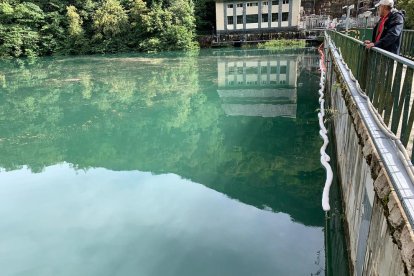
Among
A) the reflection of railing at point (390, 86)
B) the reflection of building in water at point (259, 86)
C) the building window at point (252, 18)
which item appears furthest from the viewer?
the building window at point (252, 18)

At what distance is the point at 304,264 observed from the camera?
5.58 m

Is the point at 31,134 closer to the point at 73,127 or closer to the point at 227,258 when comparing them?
the point at 73,127

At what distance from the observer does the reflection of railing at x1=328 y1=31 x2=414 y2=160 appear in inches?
130

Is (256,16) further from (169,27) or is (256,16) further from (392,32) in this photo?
(392,32)

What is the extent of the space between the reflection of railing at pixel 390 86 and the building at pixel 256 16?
4104 centimetres

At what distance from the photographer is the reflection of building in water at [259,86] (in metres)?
15.0

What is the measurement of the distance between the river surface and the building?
2856 cm

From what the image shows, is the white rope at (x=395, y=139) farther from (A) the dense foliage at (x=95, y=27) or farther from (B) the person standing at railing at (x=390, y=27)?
(A) the dense foliage at (x=95, y=27)

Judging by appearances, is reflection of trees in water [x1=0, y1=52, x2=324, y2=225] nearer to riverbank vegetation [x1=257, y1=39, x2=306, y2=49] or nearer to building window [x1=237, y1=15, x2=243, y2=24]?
riverbank vegetation [x1=257, y1=39, x2=306, y2=49]

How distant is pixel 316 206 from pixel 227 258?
242 centimetres

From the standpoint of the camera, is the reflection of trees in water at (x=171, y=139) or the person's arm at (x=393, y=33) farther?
the reflection of trees in water at (x=171, y=139)

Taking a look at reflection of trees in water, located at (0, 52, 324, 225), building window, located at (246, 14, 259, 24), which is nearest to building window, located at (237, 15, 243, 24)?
building window, located at (246, 14, 259, 24)

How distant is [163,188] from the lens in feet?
27.7

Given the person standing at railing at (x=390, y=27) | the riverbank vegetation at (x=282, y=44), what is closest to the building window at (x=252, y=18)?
the riverbank vegetation at (x=282, y=44)
